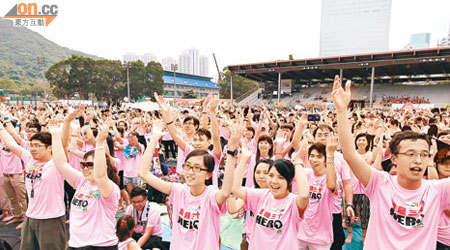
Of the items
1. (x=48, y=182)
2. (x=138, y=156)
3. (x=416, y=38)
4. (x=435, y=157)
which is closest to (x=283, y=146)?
(x=435, y=157)

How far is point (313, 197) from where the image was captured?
2695mm

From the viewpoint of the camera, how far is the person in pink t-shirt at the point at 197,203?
2.03 meters

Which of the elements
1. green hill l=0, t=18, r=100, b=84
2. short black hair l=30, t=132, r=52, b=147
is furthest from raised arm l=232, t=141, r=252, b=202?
green hill l=0, t=18, r=100, b=84

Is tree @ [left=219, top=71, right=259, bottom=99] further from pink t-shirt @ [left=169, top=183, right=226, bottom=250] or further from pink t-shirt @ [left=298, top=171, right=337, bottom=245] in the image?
pink t-shirt @ [left=169, top=183, right=226, bottom=250]

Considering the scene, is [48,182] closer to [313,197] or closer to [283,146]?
[313,197]

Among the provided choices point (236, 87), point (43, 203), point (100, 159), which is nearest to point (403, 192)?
point (100, 159)

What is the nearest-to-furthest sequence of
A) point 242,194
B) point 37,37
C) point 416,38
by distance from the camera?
1. point 242,194
2. point 37,37
3. point 416,38

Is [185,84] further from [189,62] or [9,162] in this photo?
[9,162]

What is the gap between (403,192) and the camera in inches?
68.2

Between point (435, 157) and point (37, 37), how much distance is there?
16929 cm

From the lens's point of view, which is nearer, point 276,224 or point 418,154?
point 418,154

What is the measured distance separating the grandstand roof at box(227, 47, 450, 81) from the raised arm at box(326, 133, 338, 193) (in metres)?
25.7

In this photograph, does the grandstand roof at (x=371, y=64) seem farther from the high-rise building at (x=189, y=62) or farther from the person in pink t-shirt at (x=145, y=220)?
the high-rise building at (x=189, y=62)

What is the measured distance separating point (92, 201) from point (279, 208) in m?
1.73
